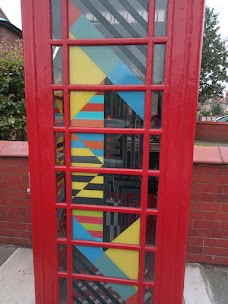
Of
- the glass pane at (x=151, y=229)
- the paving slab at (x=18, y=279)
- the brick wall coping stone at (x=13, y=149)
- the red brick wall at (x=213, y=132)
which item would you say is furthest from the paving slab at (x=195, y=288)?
the red brick wall at (x=213, y=132)

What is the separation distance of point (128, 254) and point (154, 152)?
0.75 metres

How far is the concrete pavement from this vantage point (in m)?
2.22

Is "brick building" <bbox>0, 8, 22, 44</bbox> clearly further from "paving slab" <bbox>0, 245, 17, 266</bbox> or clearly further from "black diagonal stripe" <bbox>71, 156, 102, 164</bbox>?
"black diagonal stripe" <bbox>71, 156, 102, 164</bbox>

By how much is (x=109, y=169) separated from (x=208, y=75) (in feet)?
69.6

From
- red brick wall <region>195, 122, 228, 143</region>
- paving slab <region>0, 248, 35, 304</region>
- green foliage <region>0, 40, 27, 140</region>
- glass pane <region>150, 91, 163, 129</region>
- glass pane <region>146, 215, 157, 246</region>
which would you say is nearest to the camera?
glass pane <region>150, 91, 163, 129</region>

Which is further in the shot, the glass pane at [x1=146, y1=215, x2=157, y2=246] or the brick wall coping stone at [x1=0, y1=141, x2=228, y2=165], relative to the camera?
the brick wall coping stone at [x1=0, y1=141, x2=228, y2=165]

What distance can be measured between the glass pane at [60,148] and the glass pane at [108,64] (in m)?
0.35

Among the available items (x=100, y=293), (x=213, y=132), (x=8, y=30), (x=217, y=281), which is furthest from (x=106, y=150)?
(x=213, y=132)

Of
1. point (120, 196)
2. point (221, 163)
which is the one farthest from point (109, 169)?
point (221, 163)

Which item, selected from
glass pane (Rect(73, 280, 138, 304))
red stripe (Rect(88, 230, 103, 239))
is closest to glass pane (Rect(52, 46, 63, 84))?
red stripe (Rect(88, 230, 103, 239))

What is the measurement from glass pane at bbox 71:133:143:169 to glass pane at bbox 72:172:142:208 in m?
0.08

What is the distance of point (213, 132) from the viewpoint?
13531 mm

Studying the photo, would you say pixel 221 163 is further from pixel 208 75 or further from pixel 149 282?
pixel 208 75

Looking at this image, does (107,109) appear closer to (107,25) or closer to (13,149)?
(107,25)
